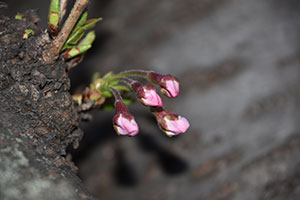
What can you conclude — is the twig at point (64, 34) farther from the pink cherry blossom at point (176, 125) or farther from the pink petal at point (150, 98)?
the pink cherry blossom at point (176, 125)

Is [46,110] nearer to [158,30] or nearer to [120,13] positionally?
[158,30]

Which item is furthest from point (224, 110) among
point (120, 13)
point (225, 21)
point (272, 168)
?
point (120, 13)

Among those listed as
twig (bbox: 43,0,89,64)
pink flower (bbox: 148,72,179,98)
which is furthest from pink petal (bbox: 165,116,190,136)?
twig (bbox: 43,0,89,64)

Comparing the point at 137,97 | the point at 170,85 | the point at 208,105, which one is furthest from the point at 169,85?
the point at 208,105

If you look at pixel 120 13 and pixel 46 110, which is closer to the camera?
pixel 46 110

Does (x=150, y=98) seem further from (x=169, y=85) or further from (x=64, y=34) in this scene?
(x=64, y=34)
